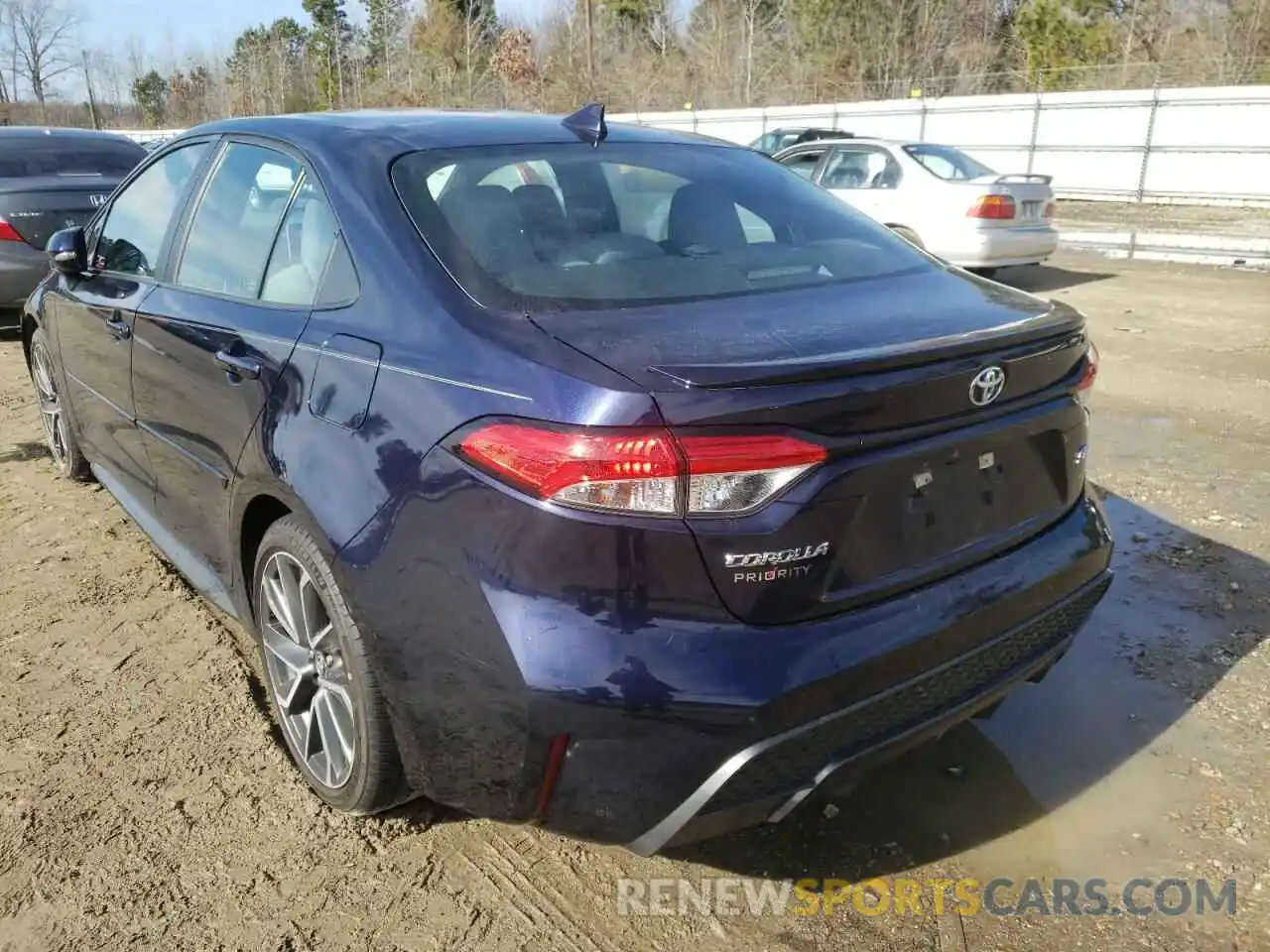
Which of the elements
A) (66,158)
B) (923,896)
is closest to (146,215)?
(923,896)

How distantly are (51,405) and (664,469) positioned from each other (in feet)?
14.3

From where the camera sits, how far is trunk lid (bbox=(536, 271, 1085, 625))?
73.4 inches

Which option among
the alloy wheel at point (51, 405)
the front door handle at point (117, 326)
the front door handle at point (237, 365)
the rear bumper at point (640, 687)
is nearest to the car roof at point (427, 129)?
the front door handle at point (237, 365)

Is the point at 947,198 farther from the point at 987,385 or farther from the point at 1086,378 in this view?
the point at 987,385

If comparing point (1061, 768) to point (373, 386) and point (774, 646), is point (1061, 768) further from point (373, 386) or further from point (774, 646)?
point (373, 386)

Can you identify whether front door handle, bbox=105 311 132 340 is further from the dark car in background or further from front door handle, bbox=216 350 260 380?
the dark car in background

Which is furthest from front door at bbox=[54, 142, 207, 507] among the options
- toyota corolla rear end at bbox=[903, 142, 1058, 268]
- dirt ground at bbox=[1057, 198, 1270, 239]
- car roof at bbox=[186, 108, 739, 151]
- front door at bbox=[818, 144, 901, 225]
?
dirt ground at bbox=[1057, 198, 1270, 239]

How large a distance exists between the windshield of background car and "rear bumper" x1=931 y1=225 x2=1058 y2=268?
790mm

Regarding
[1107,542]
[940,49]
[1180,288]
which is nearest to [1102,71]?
[940,49]

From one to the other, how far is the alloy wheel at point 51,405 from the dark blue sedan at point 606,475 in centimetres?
225

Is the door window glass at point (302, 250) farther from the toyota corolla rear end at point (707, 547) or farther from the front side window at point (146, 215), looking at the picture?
the front side window at point (146, 215)

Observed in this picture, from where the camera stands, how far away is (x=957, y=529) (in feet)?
Answer: 7.16

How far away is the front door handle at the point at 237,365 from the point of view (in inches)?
103

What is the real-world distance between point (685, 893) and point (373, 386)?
4.46 ft
